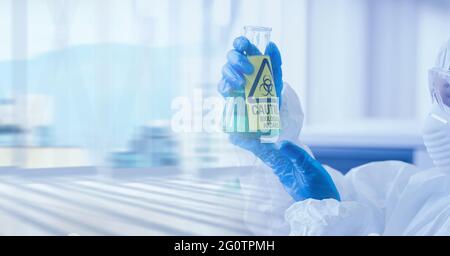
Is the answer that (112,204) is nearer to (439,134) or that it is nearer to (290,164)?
(290,164)

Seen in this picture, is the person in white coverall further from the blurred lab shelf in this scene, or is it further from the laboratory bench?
the blurred lab shelf

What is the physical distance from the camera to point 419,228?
3.22ft

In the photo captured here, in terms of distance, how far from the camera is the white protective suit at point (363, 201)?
94cm

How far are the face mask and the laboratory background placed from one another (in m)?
0.33

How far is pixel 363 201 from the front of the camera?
110 cm

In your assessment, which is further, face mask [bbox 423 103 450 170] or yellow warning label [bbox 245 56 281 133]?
face mask [bbox 423 103 450 170]

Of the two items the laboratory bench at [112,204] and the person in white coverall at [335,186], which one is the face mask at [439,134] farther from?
the laboratory bench at [112,204]

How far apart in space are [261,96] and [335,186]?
0.98 feet

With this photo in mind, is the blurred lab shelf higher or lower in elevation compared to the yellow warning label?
lower

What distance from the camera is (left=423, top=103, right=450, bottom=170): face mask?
104cm

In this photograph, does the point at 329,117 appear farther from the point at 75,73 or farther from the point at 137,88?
the point at 75,73

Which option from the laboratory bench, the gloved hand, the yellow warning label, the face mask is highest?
the yellow warning label

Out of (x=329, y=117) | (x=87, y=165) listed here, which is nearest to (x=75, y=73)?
(x=87, y=165)

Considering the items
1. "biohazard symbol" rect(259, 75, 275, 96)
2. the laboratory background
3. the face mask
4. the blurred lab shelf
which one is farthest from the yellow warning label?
the blurred lab shelf
